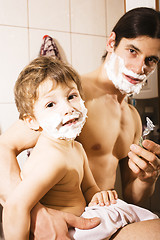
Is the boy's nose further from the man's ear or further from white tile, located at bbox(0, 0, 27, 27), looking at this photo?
white tile, located at bbox(0, 0, 27, 27)

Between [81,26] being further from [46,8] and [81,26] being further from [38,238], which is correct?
[38,238]

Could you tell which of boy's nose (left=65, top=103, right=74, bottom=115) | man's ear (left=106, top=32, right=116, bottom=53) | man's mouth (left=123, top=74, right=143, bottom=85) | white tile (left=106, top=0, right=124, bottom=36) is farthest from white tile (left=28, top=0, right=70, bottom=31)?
boy's nose (left=65, top=103, right=74, bottom=115)

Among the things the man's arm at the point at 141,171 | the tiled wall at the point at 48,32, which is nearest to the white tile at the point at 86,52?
the tiled wall at the point at 48,32

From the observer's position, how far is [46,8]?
0.99 metres

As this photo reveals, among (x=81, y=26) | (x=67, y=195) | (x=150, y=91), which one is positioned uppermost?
(x=81, y=26)

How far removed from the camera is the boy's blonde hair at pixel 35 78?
0.50 meters

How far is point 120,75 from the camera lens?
2.39ft

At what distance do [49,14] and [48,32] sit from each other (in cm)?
9

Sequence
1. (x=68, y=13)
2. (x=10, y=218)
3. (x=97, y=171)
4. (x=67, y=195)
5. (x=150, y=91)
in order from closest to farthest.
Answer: (x=10, y=218) → (x=67, y=195) → (x=97, y=171) → (x=150, y=91) → (x=68, y=13)

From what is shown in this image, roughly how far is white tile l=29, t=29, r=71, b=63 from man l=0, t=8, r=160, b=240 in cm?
27

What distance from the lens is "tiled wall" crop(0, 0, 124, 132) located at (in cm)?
83

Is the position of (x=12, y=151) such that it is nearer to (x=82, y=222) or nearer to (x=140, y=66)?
(x=82, y=222)

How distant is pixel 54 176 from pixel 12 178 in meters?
0.13

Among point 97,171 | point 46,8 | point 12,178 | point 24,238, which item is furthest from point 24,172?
point 46,8
